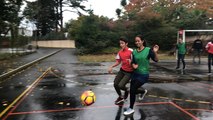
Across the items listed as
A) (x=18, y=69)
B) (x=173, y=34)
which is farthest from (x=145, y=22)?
(x=18, y=69)

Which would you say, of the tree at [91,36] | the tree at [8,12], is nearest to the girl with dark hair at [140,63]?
the tree at [8,12]

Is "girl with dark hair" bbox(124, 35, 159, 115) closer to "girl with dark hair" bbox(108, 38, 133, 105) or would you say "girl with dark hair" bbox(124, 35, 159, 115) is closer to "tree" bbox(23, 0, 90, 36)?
"girl with dark hair" bbox(108, 38, 133, 105)

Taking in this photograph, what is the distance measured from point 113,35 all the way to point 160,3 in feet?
34.7

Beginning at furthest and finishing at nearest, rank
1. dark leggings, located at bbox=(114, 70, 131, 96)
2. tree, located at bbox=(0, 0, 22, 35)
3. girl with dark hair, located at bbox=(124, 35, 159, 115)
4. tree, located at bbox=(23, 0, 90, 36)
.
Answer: tree, located at bbox=(23, 0, 90, 36) → tree, located at bbox=(0, 0, 22, 35) → dark leggings, located at bbox=(114, 70, 131, 96) → girl with dark hair, located at bbox=(124, 35, 159, 115)

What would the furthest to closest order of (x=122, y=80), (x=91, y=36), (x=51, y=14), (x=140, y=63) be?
(x=51, y=14) < (x=91, y=36) < (x=122, y=80) < (x=140, y=63)

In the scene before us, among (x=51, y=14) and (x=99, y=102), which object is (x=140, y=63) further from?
(x=51, y=14)

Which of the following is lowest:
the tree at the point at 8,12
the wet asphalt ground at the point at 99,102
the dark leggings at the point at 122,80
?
the wet asphalt ground at the point at 99,102

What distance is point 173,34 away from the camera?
1281 inches

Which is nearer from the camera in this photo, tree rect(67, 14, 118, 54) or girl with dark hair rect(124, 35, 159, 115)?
girl with dark hair rect(124, 35, 159, 115)

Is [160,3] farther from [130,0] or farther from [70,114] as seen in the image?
[70,114]

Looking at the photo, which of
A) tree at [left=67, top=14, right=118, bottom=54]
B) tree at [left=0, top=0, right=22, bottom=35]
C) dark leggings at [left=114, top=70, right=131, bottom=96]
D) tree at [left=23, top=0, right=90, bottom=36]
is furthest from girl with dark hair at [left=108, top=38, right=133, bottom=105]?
tree at [left=23, top=0, right=90, bottom=36]

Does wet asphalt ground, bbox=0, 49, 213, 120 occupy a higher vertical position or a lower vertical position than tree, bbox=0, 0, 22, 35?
lower

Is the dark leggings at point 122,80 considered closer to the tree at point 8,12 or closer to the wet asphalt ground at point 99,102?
the wet asphalt ground at point 99,102

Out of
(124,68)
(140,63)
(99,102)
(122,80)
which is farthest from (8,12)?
(140,63)
